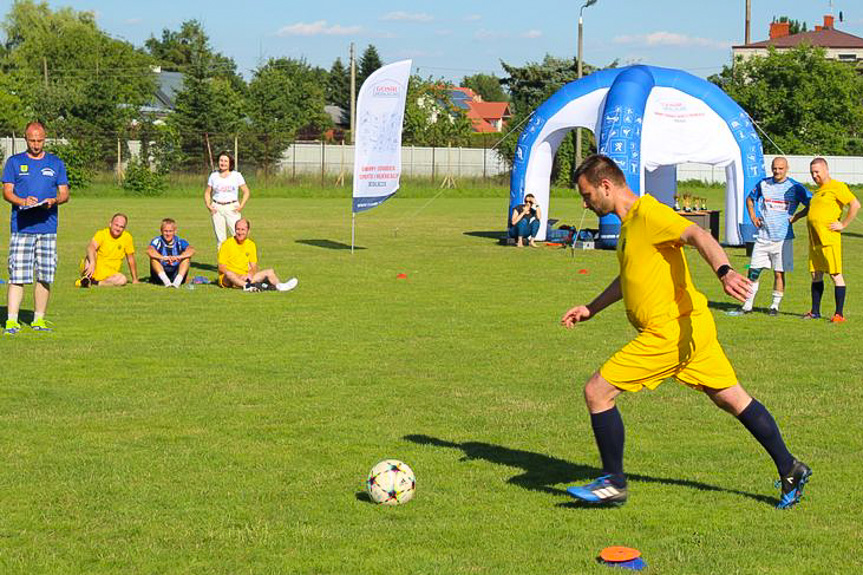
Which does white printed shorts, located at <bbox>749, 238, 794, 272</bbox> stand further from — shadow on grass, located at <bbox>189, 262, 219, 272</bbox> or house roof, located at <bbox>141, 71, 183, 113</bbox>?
house roof, located at <bbox>141, 71, 183, 113</bbox>

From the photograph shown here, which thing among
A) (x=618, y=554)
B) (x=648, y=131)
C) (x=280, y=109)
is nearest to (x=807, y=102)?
(x=280, y=109)

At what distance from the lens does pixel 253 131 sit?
6241 cm

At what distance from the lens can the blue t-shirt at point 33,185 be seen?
12.1 metres

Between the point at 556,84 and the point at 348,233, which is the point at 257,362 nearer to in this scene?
the point at 348,233

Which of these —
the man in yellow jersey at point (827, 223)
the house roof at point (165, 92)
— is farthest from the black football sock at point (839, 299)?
the house roof at point (165, 92)

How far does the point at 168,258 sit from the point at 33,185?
5461 mm

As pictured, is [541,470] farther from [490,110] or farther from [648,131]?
[490,110]

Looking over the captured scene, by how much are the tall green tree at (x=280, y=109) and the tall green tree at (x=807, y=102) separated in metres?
28.0

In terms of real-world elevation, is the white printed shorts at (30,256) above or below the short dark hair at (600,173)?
below

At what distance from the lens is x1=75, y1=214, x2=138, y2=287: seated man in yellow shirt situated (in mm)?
17328

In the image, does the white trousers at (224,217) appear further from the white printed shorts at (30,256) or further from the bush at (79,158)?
the bush at (79,158)

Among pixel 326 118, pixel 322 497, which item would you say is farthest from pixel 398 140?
pixel 326 118

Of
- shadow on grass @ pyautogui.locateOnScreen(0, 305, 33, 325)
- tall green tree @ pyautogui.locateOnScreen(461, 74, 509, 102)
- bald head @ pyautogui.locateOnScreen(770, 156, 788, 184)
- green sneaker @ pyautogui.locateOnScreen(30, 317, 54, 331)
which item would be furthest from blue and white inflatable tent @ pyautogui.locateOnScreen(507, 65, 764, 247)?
tall green tree @ pyautogui.locateOnScreen(461, 74, 509, 102)

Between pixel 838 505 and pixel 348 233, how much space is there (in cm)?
2292
